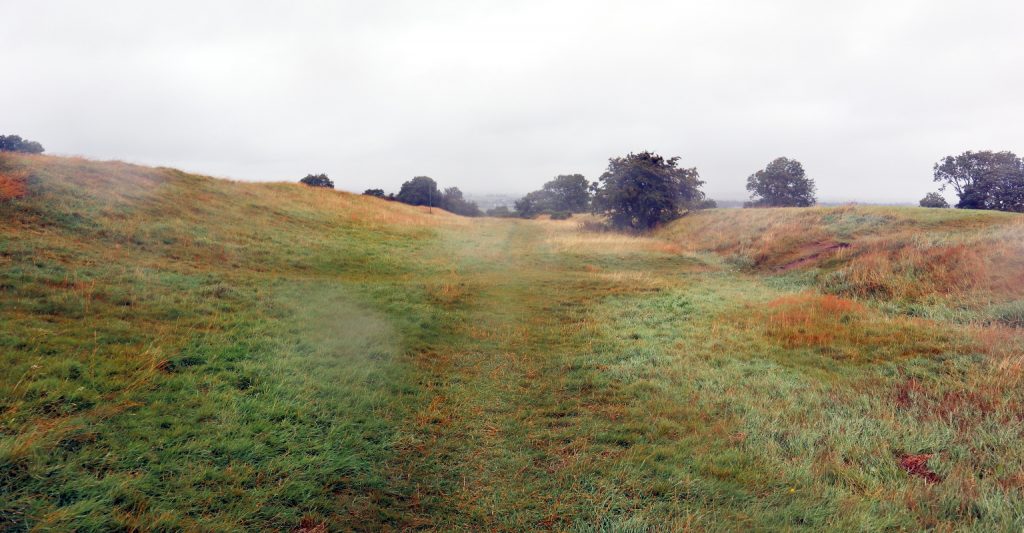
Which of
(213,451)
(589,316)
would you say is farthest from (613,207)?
(213,451)

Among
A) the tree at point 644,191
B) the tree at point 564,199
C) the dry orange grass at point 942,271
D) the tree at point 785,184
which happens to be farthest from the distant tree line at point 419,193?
the dry orange grass at point 942,271

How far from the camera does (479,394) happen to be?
264 inches

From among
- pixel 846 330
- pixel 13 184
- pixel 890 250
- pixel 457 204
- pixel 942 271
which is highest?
pixel 457 204

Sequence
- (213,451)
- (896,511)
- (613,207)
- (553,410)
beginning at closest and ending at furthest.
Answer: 1. (896,511)
2. (213,451)
3. (553,410)
4. (613,207)

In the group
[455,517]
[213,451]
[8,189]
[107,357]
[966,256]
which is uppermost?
[8,189]

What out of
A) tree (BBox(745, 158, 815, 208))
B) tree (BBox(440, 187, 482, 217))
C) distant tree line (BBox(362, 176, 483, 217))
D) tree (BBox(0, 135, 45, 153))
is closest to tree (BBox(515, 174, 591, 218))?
tree (BBox(440, 187, 482, 217))

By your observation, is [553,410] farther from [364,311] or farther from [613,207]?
[613,207]

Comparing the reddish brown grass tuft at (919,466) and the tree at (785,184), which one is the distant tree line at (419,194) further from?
the reddish brown grass tuft at (919,466)

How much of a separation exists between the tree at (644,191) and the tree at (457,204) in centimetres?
4309

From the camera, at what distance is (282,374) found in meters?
6.40

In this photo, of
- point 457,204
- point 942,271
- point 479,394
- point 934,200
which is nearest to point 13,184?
point 479,394

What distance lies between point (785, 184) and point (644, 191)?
25.3 metres

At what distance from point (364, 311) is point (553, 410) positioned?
6167mm

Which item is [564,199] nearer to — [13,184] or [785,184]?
[785,184]
